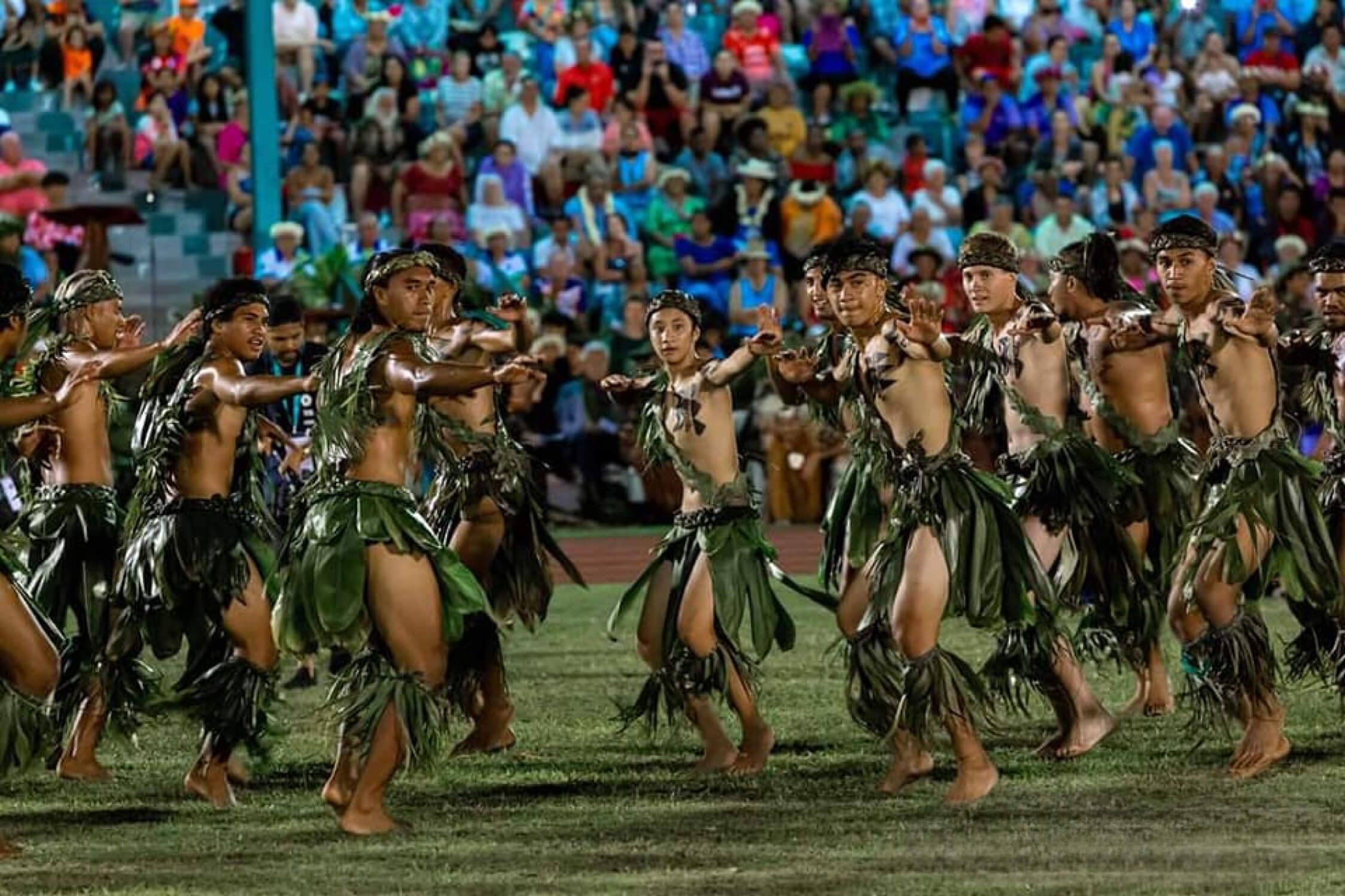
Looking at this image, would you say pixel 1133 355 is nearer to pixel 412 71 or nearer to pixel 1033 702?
pixel 1033 702

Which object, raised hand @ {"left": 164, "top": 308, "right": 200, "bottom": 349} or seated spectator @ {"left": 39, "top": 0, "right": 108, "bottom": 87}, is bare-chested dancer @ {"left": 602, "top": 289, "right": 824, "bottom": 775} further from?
seated spectator @ {"left": 39, "top": 0, "right": 108, "bottom": 87}

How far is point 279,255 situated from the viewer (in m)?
17.6

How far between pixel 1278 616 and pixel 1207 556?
4871 millimetres

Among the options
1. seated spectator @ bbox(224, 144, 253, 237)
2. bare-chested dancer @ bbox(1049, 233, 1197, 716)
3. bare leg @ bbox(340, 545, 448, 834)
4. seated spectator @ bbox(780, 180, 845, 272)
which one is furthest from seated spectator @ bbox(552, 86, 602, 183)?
bare leg @ bbox(340, 545, 448, 834)

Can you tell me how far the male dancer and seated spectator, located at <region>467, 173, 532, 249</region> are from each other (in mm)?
11015

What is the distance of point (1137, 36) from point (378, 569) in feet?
55.4

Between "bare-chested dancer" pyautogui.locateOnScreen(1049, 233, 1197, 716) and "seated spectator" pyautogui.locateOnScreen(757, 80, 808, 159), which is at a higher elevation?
"seated spectator" pyautogui.locateOnScreen(757, 80, 808, 159)

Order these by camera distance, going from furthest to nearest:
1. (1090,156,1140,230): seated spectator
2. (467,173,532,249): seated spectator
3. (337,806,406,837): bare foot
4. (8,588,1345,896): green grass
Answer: (1090,156,1140,230): seated spectator → (467,173,532,249): seated spectator → (337,806,406,837): bare foot → (8,588,1345,896): green grass

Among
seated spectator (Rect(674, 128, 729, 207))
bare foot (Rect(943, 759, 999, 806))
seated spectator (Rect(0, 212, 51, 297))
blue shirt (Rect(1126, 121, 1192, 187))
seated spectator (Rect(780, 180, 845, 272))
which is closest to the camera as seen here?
A: bare foot (Rect(943, 759, 999, 806))

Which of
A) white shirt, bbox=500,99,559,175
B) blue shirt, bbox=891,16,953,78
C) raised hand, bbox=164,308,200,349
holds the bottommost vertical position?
raised hand, bbox=164,308,200,349

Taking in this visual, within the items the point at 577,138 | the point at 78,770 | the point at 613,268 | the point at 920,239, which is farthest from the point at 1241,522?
the point at 577,138

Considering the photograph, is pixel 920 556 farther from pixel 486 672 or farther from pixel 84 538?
pixel 84 538

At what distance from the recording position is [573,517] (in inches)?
724

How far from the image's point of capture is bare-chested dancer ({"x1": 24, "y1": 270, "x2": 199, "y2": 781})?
8.16m
